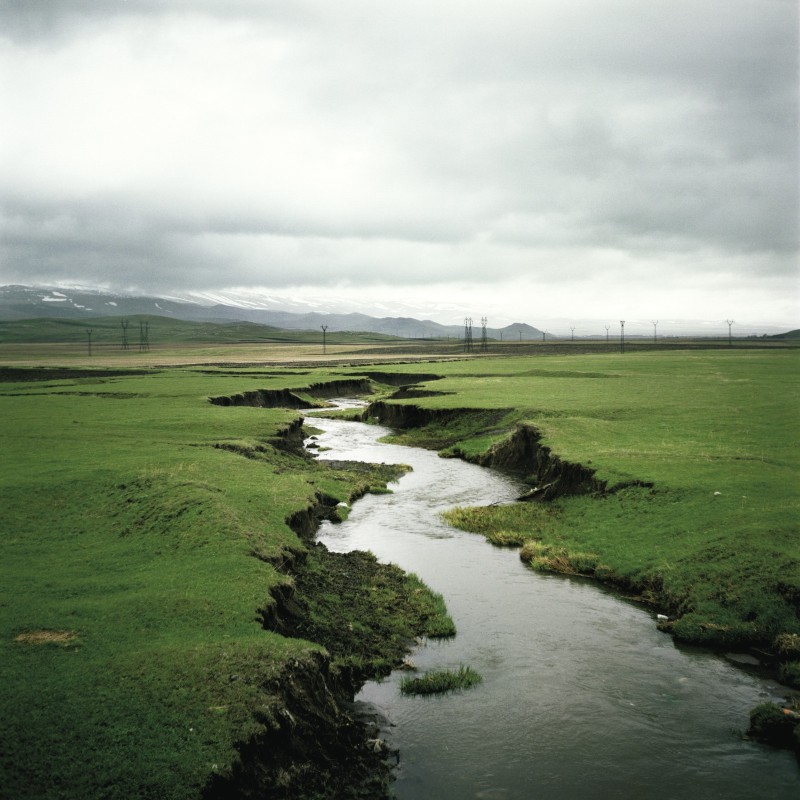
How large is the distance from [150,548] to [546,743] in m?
14.8

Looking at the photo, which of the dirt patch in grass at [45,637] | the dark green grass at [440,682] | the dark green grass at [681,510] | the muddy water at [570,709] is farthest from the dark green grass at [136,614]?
the dark green grass at [681,510]

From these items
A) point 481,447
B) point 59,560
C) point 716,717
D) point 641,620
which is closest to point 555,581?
point 641,620

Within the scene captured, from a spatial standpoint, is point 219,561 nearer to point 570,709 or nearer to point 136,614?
point 136,614

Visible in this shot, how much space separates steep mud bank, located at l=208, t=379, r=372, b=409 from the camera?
80000 millimetres

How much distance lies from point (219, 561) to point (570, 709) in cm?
1199

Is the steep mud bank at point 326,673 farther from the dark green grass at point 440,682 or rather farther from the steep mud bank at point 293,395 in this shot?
the steep mud bank at point 293,395

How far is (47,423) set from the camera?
5300cm

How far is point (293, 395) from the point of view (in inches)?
3748

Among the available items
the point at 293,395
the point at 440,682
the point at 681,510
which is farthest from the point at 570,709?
the point at 293,395

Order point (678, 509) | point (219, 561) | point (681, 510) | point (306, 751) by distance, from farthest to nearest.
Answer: point (678, 509) → point (681, 510) → point (219, 561) → point (306, 751)

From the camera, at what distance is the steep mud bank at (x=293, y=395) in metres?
80.0

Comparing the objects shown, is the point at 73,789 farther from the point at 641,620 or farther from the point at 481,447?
the point at 481,447

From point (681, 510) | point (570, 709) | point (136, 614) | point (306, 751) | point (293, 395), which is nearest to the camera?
point (306, 751)

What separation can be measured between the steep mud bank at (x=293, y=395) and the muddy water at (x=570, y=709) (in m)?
56.3
